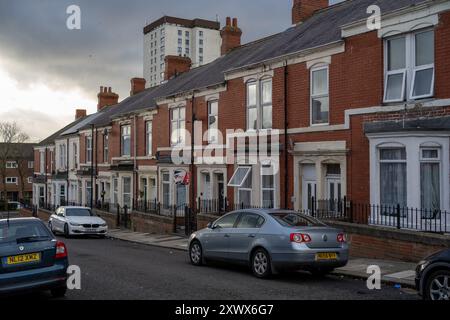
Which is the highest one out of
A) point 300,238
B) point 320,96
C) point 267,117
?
point 320,96

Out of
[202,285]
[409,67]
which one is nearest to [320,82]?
[409,67]

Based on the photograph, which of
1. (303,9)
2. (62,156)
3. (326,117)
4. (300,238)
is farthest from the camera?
(62,156)

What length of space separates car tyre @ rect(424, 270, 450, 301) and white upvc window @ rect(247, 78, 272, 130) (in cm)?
1192

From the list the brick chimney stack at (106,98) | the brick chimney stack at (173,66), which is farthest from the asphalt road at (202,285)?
the brick chimney stack at (106,98)

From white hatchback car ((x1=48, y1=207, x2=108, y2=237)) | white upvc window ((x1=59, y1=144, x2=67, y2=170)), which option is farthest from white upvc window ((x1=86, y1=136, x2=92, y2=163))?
white hatchback car ((x1=48, y1=207, x2=108, y2=237))

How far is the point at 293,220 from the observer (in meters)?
10.9

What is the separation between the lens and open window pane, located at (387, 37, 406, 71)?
1415cm

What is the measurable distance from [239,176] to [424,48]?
9029 millimetres

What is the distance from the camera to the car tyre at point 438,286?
7.47 metres

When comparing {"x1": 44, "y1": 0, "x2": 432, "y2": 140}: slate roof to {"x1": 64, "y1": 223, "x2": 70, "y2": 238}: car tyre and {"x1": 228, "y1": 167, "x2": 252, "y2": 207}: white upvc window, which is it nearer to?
{"x1": 228, "y1": 167, "x2": 252, "y2": 207}: white upvc window

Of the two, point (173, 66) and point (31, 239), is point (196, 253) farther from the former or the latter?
point (173, 66)

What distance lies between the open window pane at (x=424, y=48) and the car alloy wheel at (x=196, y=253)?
7617 mm
